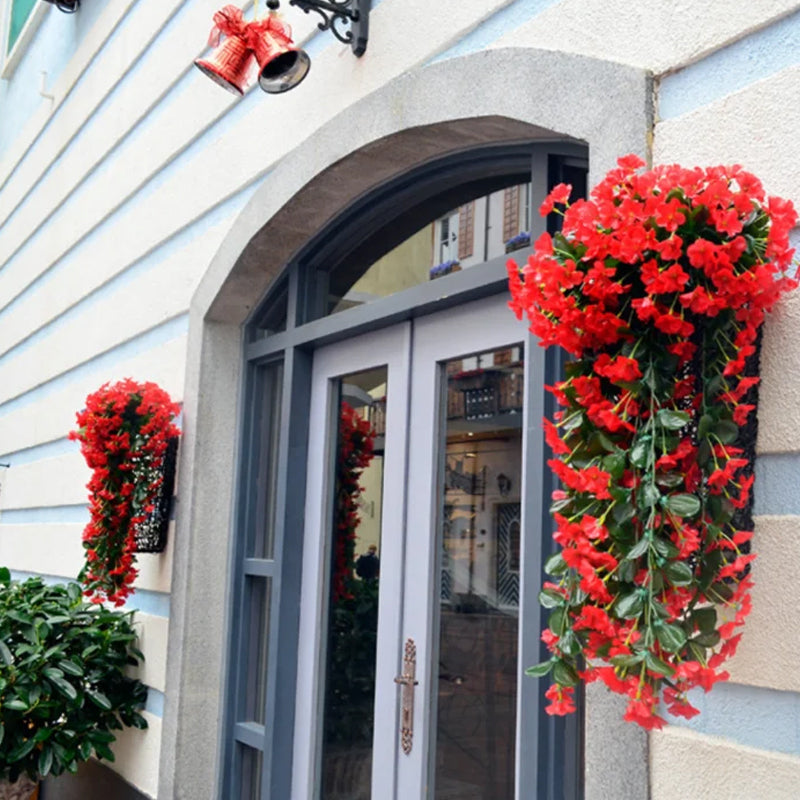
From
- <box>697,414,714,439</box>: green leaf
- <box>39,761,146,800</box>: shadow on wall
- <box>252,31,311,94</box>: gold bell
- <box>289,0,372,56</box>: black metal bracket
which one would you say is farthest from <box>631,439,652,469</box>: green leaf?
<box>39,761,146,800</box>: shadow on wall

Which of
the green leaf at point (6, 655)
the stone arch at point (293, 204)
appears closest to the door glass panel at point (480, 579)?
the stone arch at point (293, 204)

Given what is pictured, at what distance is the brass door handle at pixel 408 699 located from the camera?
3506 millimetres

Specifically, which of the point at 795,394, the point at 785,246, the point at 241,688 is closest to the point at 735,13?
the point at 785,246

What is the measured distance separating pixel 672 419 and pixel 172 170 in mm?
3909

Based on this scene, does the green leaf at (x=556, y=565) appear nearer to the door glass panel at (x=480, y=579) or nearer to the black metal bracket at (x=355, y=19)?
the door glass panel at (x=480, y=579)

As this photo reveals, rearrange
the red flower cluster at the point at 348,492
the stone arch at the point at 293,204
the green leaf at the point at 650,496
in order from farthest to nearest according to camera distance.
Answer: the red flower cluster at the point at 348,492
the stone arch at the point at 293,204
the green leaf at the point at 650,496

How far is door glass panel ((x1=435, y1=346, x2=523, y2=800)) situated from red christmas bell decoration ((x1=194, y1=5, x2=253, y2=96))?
138 centimetres

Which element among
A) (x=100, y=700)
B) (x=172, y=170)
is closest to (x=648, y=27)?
(x=172, y=170)

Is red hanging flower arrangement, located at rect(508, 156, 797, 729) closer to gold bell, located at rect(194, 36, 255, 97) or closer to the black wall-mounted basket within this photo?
gold bell, located at rect(194, 36, 255, 97)

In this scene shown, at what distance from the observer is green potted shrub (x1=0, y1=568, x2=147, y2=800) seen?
4336 mm

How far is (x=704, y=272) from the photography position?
198 cm

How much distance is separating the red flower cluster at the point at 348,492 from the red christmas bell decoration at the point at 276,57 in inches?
51.4

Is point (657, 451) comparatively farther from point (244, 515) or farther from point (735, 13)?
point (244, 515)

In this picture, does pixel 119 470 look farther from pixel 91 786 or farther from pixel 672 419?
pixel 672 419
